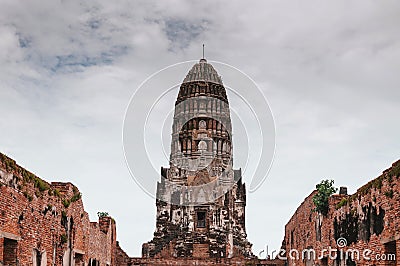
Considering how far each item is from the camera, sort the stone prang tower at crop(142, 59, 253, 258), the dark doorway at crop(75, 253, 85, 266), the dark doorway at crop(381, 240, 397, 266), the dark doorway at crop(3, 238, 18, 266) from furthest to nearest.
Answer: the stone prang tower at crop(142, 59, 253, 258) < the dark doorway at crop(75, 253, 85, 266) < the dark doorway at crop(3, 238, 18, 266) < the dark doorway at crop(381, 240, 397, 266)

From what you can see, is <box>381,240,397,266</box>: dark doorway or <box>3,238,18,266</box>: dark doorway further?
<box>3,238,18,266</box>: dark doorway

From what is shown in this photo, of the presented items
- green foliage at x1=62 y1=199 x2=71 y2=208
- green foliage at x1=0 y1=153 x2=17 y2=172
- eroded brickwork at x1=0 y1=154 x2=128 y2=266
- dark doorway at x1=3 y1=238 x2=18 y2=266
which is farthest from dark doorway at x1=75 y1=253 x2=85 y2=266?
green foliage at x1=0 y1=153 x2=17 y2=172

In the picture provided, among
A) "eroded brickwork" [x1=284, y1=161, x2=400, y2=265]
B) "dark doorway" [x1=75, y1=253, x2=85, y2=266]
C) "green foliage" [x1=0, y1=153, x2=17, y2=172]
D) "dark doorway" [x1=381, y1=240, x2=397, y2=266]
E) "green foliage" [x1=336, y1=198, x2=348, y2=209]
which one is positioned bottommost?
"dark doorway" [x1=75, y1=253, x2=85, y2=266]

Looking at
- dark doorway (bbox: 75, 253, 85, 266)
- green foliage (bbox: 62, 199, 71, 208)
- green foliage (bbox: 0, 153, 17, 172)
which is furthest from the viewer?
dark doorway (bbox: 75, 253, 85, 266)

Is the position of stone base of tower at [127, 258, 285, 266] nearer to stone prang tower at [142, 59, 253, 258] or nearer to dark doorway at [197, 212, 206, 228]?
stone prang tower at [142, 59, 253, 258]

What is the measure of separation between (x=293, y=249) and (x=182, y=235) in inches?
611

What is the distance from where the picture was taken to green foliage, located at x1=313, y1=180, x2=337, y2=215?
17.4 m

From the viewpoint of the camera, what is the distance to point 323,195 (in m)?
17.6

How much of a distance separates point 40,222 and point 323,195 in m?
8.01

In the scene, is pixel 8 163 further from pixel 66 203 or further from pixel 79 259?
pixel 79 259

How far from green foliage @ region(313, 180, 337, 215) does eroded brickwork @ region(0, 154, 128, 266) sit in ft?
22.9

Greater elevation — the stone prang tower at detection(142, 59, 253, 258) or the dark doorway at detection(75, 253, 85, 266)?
the stone prang tower at detection(142, 59, 253, 258)

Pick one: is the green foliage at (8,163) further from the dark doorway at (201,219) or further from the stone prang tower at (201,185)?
the dark doorway at (201,219)

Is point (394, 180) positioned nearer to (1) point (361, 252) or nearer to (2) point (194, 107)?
(1) point (361, 252)
